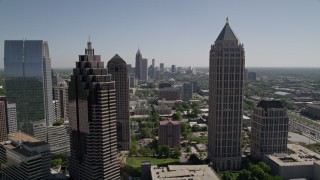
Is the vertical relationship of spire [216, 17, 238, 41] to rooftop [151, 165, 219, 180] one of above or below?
above

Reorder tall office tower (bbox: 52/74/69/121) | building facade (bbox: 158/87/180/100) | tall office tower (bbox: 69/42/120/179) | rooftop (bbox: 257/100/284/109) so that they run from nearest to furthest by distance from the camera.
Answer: tall office tower (bbox: 69/42/120/179) < rooftop (bbox: 257/100/284/109) < tall office tower (bbox: 52/74/69/121) < building facade (bbox: 158/87/180/100)

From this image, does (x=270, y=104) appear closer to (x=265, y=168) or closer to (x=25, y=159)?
(x=265, y=168)

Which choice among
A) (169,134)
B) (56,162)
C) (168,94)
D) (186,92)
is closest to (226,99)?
(169,134)

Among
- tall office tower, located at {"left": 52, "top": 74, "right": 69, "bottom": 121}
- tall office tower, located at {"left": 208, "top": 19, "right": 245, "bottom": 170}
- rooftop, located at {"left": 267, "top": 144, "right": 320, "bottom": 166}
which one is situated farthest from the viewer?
tall office tower, located at {"left": 52, "top": 74, "right": 69, "bottom": 121}

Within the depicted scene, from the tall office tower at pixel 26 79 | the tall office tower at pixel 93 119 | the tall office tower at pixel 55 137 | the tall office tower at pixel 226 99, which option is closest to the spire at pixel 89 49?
the tall office tower at pixel 93 119

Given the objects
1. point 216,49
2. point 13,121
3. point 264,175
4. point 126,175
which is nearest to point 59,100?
point 13,121

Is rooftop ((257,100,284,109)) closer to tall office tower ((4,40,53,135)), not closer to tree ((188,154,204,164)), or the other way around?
tree ((188,154,204,164))

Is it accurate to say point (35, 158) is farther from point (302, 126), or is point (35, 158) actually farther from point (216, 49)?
point (302, 126)

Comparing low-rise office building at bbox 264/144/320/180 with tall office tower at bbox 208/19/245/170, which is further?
tall office tower at bbox 208/19/245/170

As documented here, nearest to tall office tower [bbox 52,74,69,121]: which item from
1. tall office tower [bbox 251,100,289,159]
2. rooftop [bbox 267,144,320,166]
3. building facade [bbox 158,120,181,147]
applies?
building facade [bbox 158,120,181,147]
